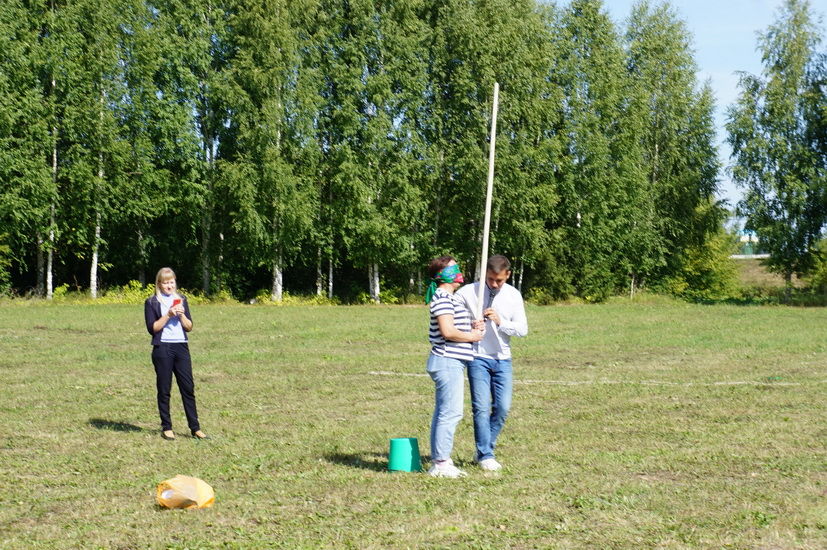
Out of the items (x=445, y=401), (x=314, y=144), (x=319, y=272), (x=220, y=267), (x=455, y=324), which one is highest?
(x=314, y=144)

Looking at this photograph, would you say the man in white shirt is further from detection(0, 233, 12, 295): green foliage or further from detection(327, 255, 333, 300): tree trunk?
detection(327, 255, 333, 300): tree trunk

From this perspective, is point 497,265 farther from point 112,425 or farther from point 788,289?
point 788,289

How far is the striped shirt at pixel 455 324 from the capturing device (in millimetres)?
8562

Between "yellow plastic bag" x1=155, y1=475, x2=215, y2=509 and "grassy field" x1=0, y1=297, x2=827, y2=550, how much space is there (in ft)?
0.36

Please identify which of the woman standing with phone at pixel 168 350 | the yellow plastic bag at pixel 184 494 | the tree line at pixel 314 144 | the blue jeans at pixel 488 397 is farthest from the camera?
the tree line at pixel 314 144

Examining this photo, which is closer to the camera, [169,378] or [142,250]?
[169,378]

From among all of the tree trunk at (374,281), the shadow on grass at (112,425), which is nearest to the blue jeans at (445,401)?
the shadow on grass at (112,425)

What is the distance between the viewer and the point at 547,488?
27.1 ft

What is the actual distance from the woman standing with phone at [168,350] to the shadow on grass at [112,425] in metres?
0.78

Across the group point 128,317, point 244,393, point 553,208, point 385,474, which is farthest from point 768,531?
point 553,208

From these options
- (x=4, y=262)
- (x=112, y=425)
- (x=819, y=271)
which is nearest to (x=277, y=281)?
(x=4, y=262)

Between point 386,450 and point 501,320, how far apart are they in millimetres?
2416

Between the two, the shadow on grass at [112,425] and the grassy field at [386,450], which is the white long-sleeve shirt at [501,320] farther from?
the shadow on grass at [112,425]

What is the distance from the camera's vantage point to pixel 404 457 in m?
9.05
